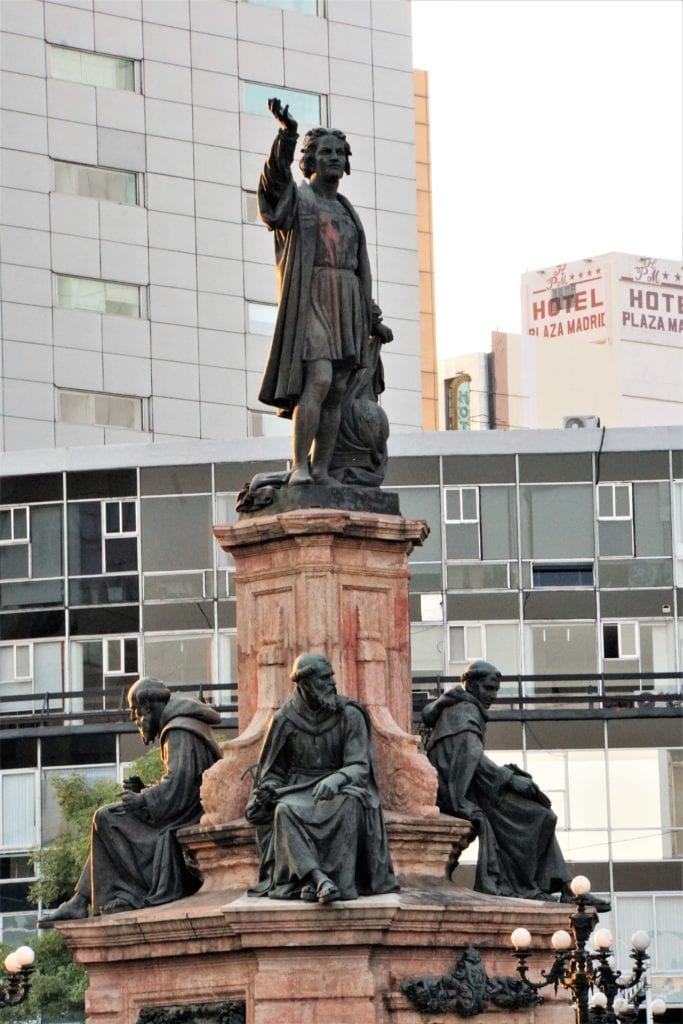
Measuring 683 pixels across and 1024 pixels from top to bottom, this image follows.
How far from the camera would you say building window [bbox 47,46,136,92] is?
287ft

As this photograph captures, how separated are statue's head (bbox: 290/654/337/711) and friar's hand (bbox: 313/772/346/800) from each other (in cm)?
61

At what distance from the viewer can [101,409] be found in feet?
279

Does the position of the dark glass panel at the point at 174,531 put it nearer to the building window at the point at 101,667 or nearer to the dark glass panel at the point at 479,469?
the building window at the point at 101,667

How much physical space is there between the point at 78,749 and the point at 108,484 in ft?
19.7

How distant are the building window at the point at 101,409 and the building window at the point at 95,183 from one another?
5886 millimetres

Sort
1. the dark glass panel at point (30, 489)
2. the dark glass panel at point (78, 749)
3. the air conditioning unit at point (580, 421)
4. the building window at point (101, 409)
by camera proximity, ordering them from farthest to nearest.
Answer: the building window at point (101, 409) → the air conditioning unit at point (580, 421) → the dark glass panel at point (30, 489) → the dark glass panel at point (78, 749)

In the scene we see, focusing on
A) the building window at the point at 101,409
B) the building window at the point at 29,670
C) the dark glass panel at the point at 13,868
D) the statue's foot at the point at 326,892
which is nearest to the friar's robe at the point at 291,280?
the statue's foot at the point at 326,892

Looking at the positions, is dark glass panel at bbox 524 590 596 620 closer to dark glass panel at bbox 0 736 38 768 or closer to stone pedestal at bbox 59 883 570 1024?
dark glass panel at bbox 0 736 38 768

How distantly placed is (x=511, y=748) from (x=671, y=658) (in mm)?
4408

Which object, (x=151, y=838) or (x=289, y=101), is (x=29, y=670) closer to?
(x=289, y=101)

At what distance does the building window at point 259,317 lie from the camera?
87625 mm

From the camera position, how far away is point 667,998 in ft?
204

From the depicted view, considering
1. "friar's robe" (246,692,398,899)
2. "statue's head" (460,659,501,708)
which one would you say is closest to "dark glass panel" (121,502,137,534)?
"statue's head" (460,659,501,708)

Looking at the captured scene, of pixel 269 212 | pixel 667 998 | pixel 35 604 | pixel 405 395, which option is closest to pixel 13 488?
pixel 35 604
